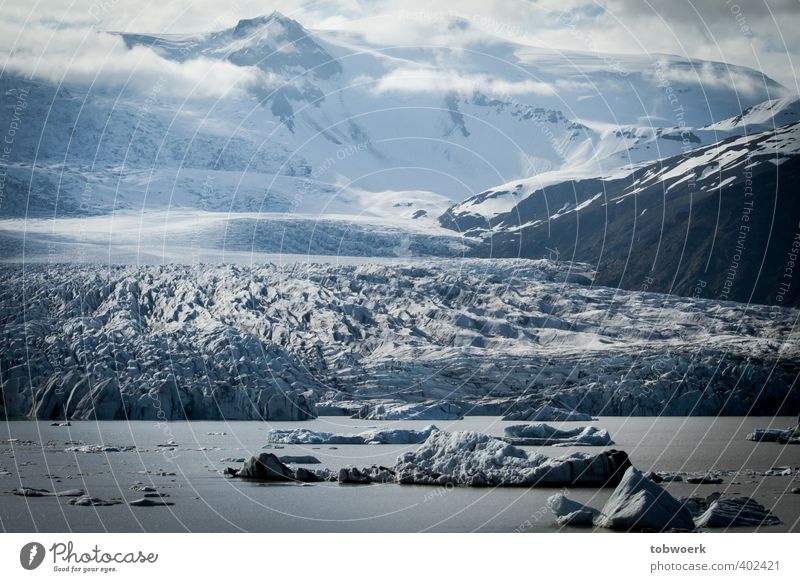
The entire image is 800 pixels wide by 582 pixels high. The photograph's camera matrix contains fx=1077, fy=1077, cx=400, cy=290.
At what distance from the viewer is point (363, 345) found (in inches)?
2173

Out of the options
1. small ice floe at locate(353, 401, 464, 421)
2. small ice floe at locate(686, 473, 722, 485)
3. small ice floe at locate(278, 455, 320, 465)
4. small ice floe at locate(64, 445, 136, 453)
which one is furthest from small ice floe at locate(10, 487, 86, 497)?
small ice floe at locate(353, 401, 464, 421)

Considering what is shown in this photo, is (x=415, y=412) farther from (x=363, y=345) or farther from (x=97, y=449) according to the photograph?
(x=97, y=449)

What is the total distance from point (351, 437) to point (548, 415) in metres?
12.4

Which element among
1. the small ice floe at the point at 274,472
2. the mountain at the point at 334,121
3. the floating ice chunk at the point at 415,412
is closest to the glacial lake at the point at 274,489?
the small ice floe at the point at 274,472

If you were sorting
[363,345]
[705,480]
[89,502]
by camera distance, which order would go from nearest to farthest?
[89,502] → [705,480] → [363,345]

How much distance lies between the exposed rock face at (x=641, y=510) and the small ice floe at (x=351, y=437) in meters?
13.8

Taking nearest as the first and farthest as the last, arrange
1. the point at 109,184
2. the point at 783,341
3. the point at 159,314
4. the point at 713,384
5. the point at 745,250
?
the point at 713,384, the point at 159,314, the point at 783,341, the point at 745,250, the point at 109,184

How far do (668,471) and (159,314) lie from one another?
31.2 metres

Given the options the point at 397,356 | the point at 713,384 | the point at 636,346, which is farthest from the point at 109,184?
the point at 713,384

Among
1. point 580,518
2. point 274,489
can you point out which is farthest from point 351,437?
point 580,518

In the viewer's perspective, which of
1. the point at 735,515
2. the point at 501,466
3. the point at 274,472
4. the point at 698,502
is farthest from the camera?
the point at 274,472

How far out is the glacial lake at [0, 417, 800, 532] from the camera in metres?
21.8

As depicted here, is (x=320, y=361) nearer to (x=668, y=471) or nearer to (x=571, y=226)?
(x=668, y=471)
